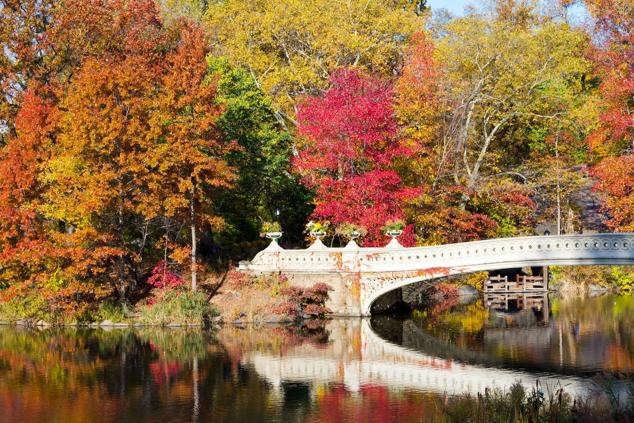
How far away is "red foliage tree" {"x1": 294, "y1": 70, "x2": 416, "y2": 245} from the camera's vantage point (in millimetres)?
32312

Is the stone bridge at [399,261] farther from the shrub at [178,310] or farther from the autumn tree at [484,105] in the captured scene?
the autumn tree at [484,105]

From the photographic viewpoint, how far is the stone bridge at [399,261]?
26312mm

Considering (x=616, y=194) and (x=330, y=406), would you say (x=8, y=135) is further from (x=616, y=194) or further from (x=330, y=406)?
(x=616, y=194)

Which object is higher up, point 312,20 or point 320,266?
point 312,20

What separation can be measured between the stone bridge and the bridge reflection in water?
310cm

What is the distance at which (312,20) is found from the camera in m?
42.8

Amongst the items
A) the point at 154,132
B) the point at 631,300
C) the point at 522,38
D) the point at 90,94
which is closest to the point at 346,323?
the point at 154,132

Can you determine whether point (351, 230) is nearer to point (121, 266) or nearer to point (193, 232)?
point (193, 232)

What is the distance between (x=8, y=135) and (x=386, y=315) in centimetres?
1592

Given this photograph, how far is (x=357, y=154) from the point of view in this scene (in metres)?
32.6

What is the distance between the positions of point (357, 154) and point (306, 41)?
43.8 ft

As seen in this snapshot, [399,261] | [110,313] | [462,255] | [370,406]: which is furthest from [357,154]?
[370,406]

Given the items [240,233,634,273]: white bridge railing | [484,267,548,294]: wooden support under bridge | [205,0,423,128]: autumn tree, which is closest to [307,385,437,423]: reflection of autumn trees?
[240,233,634,273]: white bridge railing

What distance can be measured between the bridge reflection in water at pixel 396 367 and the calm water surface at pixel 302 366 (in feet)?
0.10
